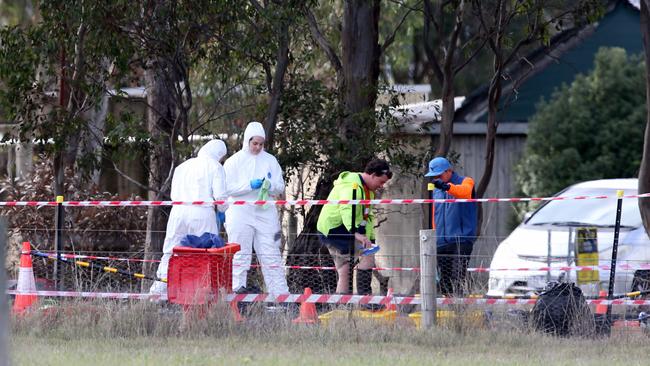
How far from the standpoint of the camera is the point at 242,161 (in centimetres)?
1348

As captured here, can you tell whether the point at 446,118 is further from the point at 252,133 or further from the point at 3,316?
the point at 3,316

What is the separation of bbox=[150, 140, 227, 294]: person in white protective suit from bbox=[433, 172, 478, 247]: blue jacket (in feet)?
7.13

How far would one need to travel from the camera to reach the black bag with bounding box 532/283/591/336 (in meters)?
10.7

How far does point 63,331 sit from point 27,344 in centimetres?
69

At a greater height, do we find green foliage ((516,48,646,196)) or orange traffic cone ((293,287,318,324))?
green foliage ((516,48,646,196))

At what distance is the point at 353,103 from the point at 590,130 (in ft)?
23.1

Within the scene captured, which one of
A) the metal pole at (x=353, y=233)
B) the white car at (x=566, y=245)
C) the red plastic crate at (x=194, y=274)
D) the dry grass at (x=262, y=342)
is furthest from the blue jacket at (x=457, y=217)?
the red plastic crate at (x=194, y=274)

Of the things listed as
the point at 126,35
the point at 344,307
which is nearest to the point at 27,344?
the point at 344,307

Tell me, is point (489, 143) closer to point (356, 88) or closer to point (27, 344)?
point (356, 88)

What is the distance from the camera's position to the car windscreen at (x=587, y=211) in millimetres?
14727

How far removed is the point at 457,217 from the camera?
43.3ft

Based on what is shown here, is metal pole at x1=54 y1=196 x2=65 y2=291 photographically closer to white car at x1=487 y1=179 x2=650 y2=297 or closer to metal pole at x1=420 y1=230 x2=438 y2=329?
metal pole at x1=420 y1=230 x2=438 y2=329

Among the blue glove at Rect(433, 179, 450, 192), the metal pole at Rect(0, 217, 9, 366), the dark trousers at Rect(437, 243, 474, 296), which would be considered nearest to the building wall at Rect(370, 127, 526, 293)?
the dark trousers at Rect(437, 243, 474, 296)

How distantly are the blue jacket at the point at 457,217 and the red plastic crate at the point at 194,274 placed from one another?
285cm
